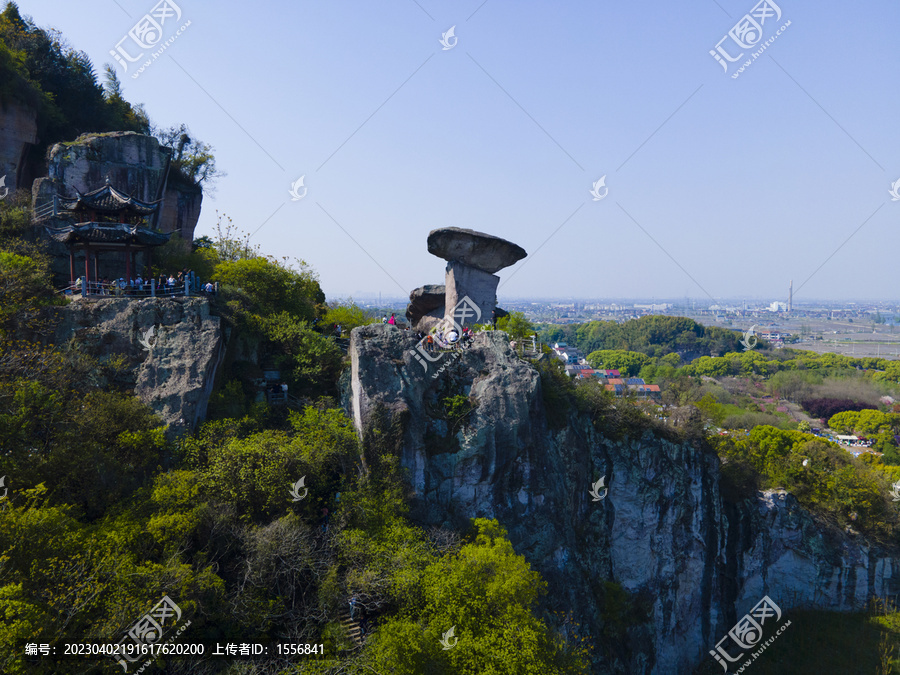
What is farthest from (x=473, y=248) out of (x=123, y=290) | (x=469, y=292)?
(x=123, y=290)

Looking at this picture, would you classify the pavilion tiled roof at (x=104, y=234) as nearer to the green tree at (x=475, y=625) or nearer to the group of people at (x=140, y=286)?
the group of people at (x=140, y=286)

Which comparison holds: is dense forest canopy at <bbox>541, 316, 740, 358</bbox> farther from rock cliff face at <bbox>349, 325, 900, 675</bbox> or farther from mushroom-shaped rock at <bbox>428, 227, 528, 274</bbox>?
mushroom-shaped rock at <bbox>428, 227, 528, 274</bbox>

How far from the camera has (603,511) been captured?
72.3 ft

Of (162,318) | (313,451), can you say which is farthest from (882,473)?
(162,318)

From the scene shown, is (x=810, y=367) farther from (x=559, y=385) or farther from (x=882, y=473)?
(x=559, y=385)

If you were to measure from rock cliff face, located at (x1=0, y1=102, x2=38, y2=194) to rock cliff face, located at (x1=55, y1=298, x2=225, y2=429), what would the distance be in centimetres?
926

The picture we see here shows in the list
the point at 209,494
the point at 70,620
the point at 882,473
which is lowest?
the point at 882,473

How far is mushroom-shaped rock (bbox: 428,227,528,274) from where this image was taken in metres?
23.3

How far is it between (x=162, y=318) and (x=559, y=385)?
14.5 m

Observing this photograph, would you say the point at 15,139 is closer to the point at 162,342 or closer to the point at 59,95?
the point at 59,95

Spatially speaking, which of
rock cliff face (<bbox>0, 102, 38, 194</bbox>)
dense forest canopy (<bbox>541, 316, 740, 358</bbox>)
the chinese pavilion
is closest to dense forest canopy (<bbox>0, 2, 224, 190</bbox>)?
rock cliff face (<bbox>0, 102, 38, 194</bbox>)

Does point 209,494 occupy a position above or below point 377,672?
above

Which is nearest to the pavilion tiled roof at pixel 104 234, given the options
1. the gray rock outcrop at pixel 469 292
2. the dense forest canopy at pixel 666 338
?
the gray rock outcrop at pixel 469 292

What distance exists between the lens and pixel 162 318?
17656 millimetres
